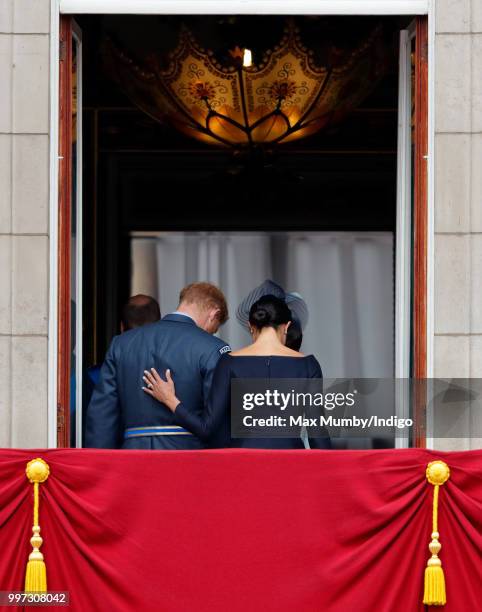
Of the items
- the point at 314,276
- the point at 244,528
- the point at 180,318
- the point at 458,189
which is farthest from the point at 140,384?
the point at 314,276

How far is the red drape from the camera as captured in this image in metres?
5.95

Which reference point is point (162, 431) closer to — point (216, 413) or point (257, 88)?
point (216, 413)

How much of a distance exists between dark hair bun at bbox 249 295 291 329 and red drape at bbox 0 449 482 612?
68 centimetres

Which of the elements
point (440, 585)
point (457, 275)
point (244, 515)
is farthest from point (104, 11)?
point (440, 585)

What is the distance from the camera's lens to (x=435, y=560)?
232 inches

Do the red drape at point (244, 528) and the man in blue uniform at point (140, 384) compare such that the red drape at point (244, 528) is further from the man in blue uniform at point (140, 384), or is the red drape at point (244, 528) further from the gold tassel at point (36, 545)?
the man in blue uniform at point (140, 384)

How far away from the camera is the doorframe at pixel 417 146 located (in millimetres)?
A: 6676

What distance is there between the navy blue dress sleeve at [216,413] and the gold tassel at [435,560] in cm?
92

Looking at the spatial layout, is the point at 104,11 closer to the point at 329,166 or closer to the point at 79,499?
the point at 79,499

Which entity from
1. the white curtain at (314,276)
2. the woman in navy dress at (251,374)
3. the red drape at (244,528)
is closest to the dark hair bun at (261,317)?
the woman in navy dress at (251,374)

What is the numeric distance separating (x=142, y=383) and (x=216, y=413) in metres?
0.46

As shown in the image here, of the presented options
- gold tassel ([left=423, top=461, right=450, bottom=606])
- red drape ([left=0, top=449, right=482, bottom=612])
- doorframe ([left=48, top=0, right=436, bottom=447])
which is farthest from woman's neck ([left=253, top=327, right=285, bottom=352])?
gold tassel ([left=423, top=461, right=450, bottom=606])

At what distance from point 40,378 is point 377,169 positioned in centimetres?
534

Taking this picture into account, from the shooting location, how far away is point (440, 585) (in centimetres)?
584
